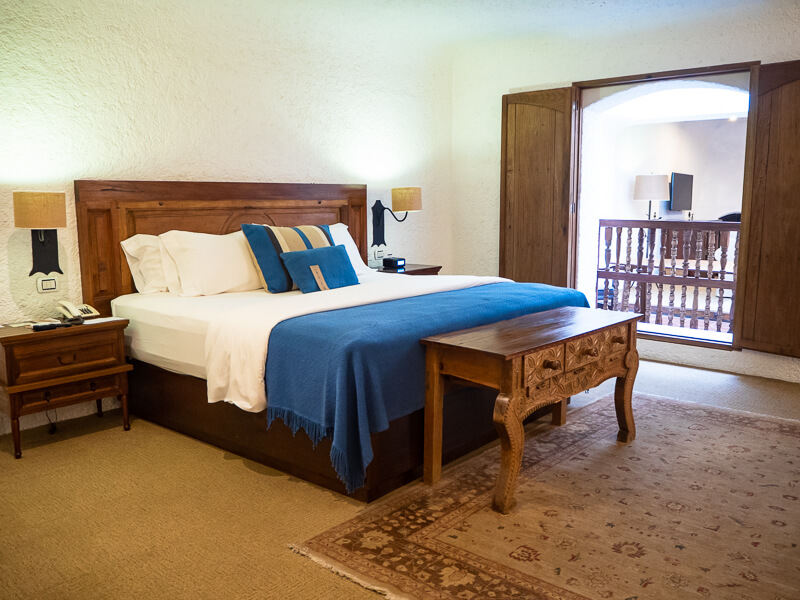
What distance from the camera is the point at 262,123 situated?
4695 millimetres

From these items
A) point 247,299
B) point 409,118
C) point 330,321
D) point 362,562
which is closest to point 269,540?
point 362,562

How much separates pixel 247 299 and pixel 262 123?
5.42ft

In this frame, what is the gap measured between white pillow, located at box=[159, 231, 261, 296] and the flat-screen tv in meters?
6.61

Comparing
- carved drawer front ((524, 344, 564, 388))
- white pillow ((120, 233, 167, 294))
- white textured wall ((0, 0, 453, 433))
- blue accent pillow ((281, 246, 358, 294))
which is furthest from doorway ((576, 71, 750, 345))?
white pillow ((120, 233, 167, 294))

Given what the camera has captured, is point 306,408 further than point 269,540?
Yes

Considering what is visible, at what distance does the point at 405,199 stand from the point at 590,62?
1.83 m

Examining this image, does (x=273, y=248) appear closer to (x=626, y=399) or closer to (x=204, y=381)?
(x=204, y=381)

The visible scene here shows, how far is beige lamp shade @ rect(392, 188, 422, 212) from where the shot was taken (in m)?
5.35

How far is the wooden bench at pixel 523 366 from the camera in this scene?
2586 mm

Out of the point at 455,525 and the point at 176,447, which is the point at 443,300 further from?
the point at 176,447

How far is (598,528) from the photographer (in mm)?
2467

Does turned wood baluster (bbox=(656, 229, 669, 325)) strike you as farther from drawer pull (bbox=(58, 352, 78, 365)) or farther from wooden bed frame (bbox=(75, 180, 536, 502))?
drawer pull (bbox=(58, 352, 78, 365))

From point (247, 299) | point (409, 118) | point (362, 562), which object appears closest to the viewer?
point (362, 562)

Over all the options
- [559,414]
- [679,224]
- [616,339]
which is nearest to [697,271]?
[679,224]
